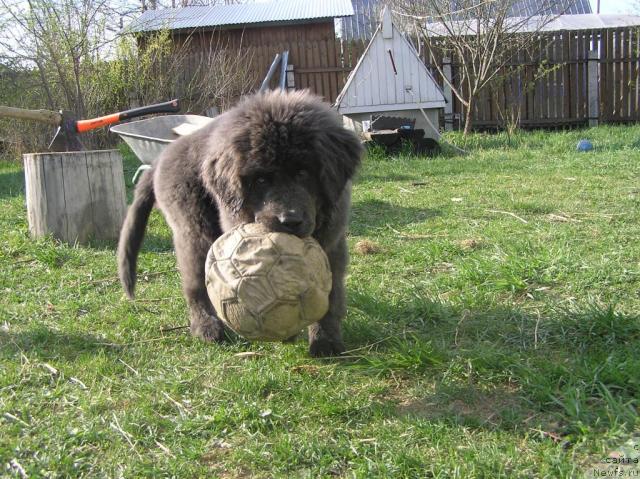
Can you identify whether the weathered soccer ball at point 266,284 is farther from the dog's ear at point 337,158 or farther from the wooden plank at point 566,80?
the wooden plank at point 566,80

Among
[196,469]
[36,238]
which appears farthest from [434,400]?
[36,238]

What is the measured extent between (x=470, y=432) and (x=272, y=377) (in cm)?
100

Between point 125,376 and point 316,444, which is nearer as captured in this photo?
point 316,444

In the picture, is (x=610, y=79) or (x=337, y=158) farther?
(x=610, y=79)

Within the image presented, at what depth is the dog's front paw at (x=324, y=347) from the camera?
3367 millimetres

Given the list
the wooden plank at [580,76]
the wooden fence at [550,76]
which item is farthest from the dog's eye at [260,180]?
the wooden plank at [580,76]

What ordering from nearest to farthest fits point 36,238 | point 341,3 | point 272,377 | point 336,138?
point 272,377 → point 336,138 → point 36,238 → point 341,3

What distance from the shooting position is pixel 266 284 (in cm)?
271

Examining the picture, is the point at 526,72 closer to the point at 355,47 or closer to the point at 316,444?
the point at 355,47

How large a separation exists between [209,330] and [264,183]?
1116mm

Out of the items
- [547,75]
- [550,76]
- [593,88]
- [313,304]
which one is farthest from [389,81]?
[313,304]

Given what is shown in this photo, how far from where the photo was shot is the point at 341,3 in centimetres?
1895

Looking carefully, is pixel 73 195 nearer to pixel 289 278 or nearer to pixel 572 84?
pixel 289 278

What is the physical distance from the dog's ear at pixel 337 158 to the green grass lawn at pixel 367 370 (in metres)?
0.89
